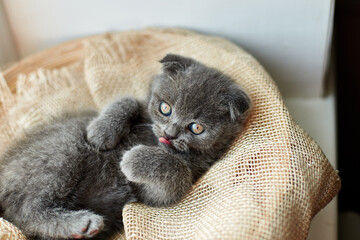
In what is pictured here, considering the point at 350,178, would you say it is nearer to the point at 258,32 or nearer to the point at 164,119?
the point at 258,32

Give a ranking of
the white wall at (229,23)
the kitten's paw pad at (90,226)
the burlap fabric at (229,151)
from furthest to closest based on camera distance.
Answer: the white wall at (229,23), the kitten's paw pad at (90,226), the burlap fabric at (229,151)

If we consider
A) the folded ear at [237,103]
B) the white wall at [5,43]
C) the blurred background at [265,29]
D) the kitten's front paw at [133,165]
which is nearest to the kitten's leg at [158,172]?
the kitten's front paw at [133,165]

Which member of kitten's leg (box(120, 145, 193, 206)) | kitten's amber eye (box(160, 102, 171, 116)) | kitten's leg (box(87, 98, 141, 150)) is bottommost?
kitten's leg (box(120, 145, 193, 206))

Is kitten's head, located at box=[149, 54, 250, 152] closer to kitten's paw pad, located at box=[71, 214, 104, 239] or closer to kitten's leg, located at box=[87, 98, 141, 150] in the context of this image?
kitten's leg, located at box=[87, 98, 141, 150]

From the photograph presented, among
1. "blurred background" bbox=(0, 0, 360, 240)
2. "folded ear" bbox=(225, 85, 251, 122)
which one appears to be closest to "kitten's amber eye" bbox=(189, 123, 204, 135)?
"folded ear" bbox=(225, 85, 251, 122)

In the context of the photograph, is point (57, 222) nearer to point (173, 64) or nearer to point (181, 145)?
point (181, 145)

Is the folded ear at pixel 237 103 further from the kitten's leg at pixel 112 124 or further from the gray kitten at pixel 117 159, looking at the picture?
the kitten's leg at pixel 112 124

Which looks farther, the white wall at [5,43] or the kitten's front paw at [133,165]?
the white wall at [5,43]
